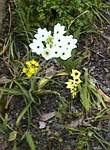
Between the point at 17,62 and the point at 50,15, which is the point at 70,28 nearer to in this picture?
the point at 50,15

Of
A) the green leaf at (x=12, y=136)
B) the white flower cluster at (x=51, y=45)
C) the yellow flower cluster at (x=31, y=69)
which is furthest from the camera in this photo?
the green leaf at (x=12, y=136)

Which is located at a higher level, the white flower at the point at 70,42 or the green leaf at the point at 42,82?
the white flower at the point at 70,42

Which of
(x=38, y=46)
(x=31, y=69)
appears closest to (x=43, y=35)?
(x=38, y=46)

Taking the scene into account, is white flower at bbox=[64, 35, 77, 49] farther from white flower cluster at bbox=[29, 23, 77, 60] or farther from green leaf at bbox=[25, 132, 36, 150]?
green leaf at bbox=[25, 132, 36, 150]

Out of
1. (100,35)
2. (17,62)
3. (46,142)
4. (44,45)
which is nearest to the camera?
(44,45)

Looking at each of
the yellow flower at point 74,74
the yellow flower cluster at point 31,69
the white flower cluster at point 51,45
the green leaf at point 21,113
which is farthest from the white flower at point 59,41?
the green leaf at point 21,113

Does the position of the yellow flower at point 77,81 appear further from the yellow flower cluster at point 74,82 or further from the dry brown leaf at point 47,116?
the dry brown leaf at point 47,116

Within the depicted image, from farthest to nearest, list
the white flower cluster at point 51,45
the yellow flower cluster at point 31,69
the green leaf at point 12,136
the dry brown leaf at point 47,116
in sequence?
1. the dry brown leaf at point 47,116
2. the green leaf at point 12,136
3. the yellow flower cluster at point 31,69
4. the white flower cluster at point 51,45

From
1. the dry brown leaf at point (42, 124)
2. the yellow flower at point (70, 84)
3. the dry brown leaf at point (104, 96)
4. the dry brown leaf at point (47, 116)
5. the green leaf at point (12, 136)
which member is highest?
the yellow flower at point (70, 84)

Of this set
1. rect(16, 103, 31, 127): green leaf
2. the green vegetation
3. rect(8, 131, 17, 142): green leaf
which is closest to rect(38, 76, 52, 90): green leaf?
the green vegetation

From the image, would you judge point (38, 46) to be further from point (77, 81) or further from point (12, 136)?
point (12, 136)

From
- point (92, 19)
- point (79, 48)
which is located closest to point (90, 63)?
point (79, 48)
